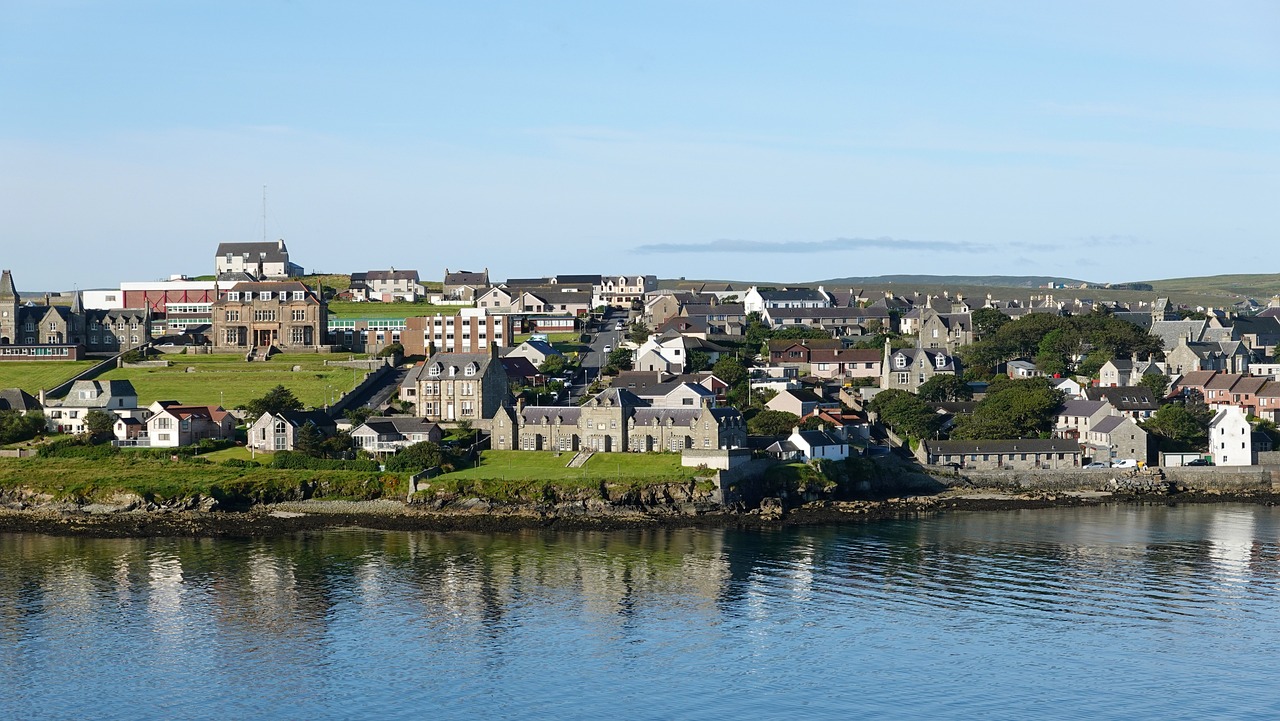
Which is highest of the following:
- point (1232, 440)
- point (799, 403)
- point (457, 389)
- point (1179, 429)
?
point (457, 389)

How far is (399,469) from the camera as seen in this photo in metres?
68.0

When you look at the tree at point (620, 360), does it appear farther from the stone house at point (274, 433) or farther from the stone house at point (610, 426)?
the stone house at point (274, 433)

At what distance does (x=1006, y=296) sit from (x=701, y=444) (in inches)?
4978

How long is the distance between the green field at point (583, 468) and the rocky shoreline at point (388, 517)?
207cm

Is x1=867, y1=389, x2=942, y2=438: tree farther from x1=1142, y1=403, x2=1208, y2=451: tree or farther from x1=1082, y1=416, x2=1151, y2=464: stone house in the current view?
x1=1142, y1=403, x2=1208, y2=451: tree

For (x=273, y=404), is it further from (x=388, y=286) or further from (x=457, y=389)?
(x=388, y=286)

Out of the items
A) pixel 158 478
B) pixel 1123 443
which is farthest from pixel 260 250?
pixel 1123 443

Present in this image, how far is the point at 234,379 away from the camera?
291 ft

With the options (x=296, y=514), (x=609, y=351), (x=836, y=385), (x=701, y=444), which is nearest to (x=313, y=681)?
(x=296, y=514)

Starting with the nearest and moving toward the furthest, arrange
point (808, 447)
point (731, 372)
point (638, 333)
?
point (808, 447)
point (731, 372)
point (638, 333)

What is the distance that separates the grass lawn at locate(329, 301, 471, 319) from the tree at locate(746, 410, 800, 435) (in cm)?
4293

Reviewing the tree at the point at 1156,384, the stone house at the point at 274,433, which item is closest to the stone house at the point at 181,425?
the stone house at the point at 274,433

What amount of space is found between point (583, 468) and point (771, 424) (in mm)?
10826

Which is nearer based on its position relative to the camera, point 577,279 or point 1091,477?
point 1091,477
